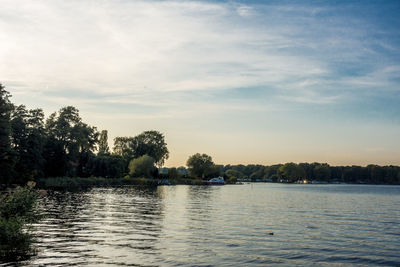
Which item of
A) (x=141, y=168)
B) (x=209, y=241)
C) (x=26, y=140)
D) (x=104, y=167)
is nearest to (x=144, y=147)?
(x=141, y=168)

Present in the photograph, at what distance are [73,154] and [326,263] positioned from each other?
9216 cm

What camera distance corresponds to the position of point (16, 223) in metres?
20.1

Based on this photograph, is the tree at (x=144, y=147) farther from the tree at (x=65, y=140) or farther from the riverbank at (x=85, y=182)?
the tree at (x=65, y=140)

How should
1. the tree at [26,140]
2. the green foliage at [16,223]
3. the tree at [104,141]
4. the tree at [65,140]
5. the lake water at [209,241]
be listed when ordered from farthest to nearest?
the tree at [104,141], the tree at [65,140], the tree at [26,140], the lake water at [209,241], the green foliage at [16,223]

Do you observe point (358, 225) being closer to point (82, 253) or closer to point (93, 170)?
point (82, 253)

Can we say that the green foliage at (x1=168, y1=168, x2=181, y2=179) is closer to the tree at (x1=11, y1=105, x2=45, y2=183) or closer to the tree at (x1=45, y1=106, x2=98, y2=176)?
the tree at (x1=45, y1=106, x2=98, y2=176)

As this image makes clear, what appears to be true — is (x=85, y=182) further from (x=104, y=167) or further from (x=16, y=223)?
(x=16, y=223)

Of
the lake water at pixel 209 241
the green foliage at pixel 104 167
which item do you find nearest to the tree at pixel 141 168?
the green foliage at pixel 104 167

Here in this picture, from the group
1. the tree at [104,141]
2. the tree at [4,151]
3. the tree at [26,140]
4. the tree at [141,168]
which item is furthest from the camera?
the tree at [104,141]

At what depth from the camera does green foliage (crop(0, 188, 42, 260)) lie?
64.8ft

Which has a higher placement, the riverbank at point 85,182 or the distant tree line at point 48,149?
the distant tree line at point 48,149

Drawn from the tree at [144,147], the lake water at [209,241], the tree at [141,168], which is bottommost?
the lake water at [209,241]

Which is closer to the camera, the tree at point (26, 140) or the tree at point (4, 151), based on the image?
the tree at point (4, 151)

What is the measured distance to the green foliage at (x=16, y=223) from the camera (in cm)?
1975
